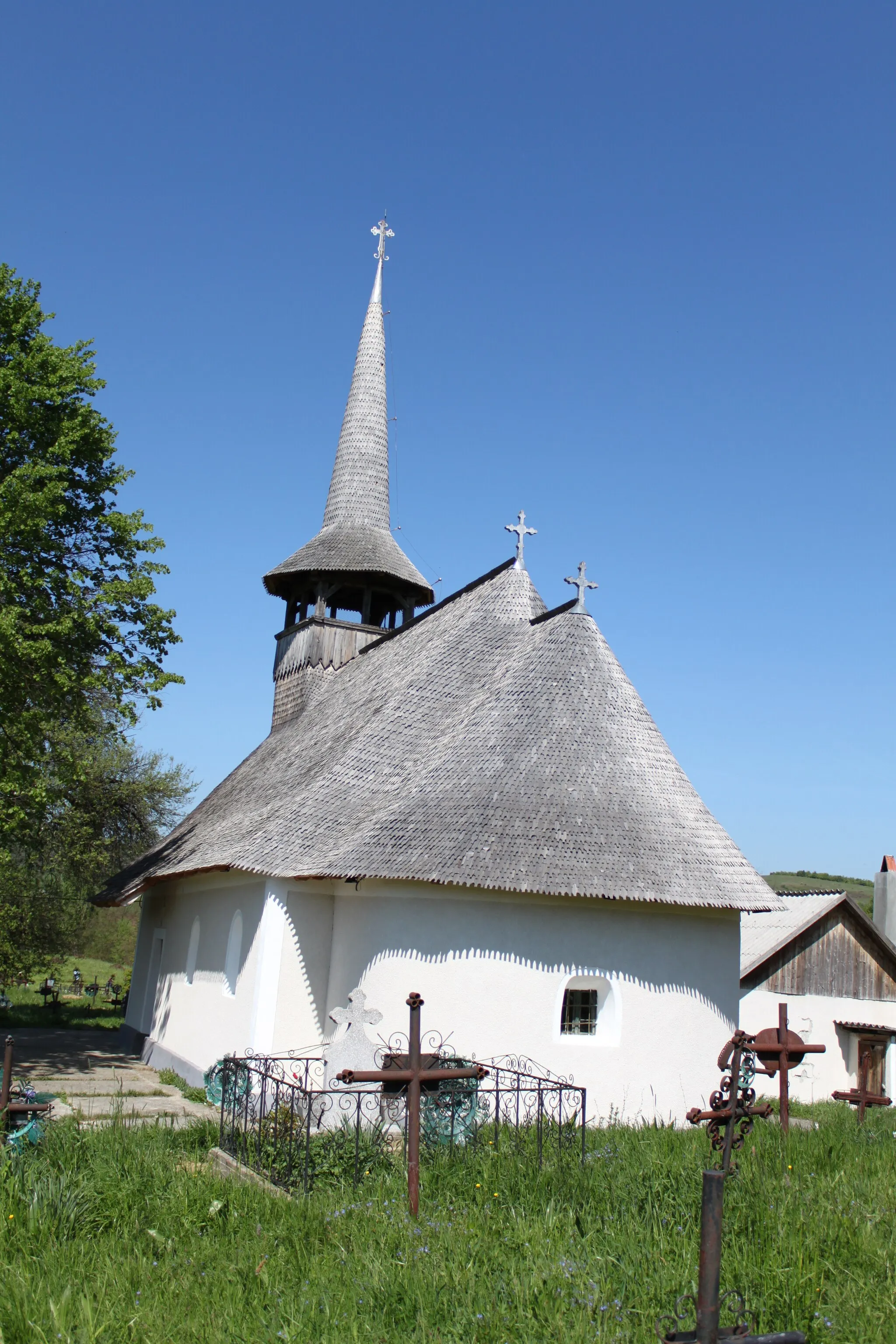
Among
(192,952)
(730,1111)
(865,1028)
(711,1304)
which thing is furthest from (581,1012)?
(865,1028)

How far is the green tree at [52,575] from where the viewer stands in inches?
524

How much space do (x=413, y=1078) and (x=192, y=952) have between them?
1153 centimetres

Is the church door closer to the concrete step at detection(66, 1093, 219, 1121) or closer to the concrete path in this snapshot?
the concrete path

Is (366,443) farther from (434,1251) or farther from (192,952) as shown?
(434,1251)

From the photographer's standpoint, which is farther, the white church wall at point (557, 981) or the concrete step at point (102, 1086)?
the concrete step at point (102, 1086)

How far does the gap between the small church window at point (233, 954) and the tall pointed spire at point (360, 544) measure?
8.96 m

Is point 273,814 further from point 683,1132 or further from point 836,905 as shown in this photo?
point 836,905

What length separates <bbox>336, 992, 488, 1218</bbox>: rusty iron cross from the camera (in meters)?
6.48

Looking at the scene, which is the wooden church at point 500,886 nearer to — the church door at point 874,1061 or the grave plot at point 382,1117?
the grave plot at point 382,1117

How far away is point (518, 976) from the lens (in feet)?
39.4

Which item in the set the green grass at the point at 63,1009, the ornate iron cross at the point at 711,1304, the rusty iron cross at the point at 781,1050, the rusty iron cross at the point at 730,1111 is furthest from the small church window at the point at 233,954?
the ornate iron cross at the point at 711,1304

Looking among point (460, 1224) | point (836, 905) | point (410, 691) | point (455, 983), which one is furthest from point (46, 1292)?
point (836, 905)

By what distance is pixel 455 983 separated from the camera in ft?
39.5

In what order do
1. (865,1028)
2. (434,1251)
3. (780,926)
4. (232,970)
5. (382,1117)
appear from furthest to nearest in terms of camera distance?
(780,926), (865,1028), (232,970), (382,1117), (434,1251)
